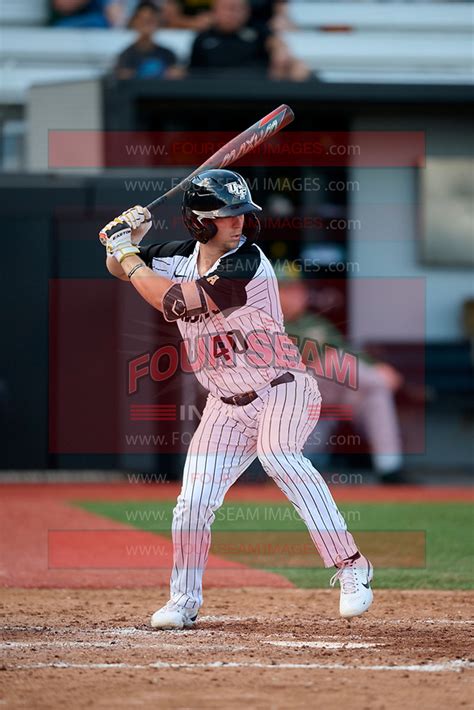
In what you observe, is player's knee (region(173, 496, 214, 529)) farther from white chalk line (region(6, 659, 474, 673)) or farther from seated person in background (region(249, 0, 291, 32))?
seated person in background (region(249, 0, 291, 32))

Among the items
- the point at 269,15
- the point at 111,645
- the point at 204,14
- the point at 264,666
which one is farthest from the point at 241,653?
the point at 204,14

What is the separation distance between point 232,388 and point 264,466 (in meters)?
0.28

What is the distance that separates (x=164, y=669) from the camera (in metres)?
3.64

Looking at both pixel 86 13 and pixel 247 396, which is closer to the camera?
pixel 247 396

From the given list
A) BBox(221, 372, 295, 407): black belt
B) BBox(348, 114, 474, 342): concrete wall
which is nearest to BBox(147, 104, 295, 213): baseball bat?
BBox(221, 372, 295, 407): black belt

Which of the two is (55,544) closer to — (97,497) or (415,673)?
(97,497)

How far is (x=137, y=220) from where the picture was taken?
4.39 metres

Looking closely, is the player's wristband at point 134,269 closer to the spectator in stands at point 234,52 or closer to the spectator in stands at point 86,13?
the spectator in stands at point 234,52

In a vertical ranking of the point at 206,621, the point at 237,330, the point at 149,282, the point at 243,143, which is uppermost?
the point at 243,143

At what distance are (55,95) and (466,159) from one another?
11.8 feet

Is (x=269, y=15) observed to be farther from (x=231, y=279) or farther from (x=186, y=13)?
(x=231, y=279)

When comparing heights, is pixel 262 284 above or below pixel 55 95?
below

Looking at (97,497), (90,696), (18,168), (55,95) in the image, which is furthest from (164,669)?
(18,168)

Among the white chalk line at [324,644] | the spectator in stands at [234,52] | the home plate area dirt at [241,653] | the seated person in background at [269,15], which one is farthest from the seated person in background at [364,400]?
the white chalk line at [324,644]
